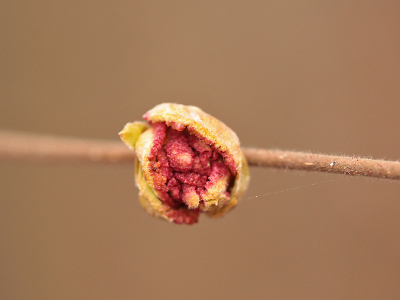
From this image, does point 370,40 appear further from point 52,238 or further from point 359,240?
point 52,238

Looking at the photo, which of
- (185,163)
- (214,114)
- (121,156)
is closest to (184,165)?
(185,163)

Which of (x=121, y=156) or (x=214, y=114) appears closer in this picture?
(x=121, y=156)

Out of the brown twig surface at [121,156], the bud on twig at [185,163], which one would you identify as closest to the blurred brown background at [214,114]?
the brown twig surface at [121,156]

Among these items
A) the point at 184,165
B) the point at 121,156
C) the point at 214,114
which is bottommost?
the point at 184,165

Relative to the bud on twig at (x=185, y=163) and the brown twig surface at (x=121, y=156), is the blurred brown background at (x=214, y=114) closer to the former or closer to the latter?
the brown twig surface at (x=121, y=156)

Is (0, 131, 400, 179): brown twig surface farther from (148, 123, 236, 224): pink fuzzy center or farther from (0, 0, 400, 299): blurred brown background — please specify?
(0, 0, 400, 299): blurred brown background

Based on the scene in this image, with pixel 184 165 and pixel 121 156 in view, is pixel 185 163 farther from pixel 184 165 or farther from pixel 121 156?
pixel 121 156

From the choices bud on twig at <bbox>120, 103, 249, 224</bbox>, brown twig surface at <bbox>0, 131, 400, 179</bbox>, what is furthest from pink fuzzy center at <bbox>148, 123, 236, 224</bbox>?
brown twig surface at <bbox>0, 131, 400, 179</bbox>
